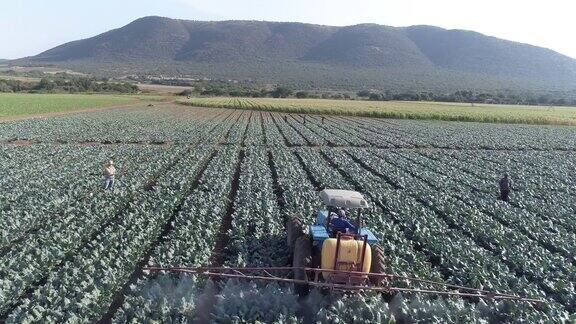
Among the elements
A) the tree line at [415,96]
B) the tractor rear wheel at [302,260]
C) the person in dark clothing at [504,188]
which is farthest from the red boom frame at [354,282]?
the tree line at [415,96]

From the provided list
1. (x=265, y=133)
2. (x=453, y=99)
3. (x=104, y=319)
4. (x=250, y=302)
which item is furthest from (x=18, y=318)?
(x=453, y=99)

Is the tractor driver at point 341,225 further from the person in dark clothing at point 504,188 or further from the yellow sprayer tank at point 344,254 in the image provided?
the person in dark clothing at point 504,188

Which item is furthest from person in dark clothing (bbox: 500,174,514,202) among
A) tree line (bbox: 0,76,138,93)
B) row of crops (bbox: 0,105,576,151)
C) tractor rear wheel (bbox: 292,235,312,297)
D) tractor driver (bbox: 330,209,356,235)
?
tree line (bbox: 0,76,138,93)

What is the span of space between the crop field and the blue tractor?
0.44 metres

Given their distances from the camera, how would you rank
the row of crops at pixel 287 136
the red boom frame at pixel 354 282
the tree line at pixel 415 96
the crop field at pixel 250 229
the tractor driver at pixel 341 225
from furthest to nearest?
the tree line at pixel 415 96 < the row of crops at pixel 287 136 < the tractor driver at pixel 341 225 < the crop field at pixel 250 229 < the red boom frame at pixel 354 282

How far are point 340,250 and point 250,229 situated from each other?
5.49m

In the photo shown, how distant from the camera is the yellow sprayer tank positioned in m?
9.54

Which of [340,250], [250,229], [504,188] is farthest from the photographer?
[504,188]

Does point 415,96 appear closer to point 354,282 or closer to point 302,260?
point 302,260

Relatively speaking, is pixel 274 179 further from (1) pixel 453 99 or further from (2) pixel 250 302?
(1) pixel 453 99

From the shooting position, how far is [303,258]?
10180 mm

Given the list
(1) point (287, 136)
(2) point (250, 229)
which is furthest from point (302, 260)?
(1) point (287, 136)

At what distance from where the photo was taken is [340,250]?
9.51 meters

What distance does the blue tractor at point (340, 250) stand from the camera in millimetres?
9523
